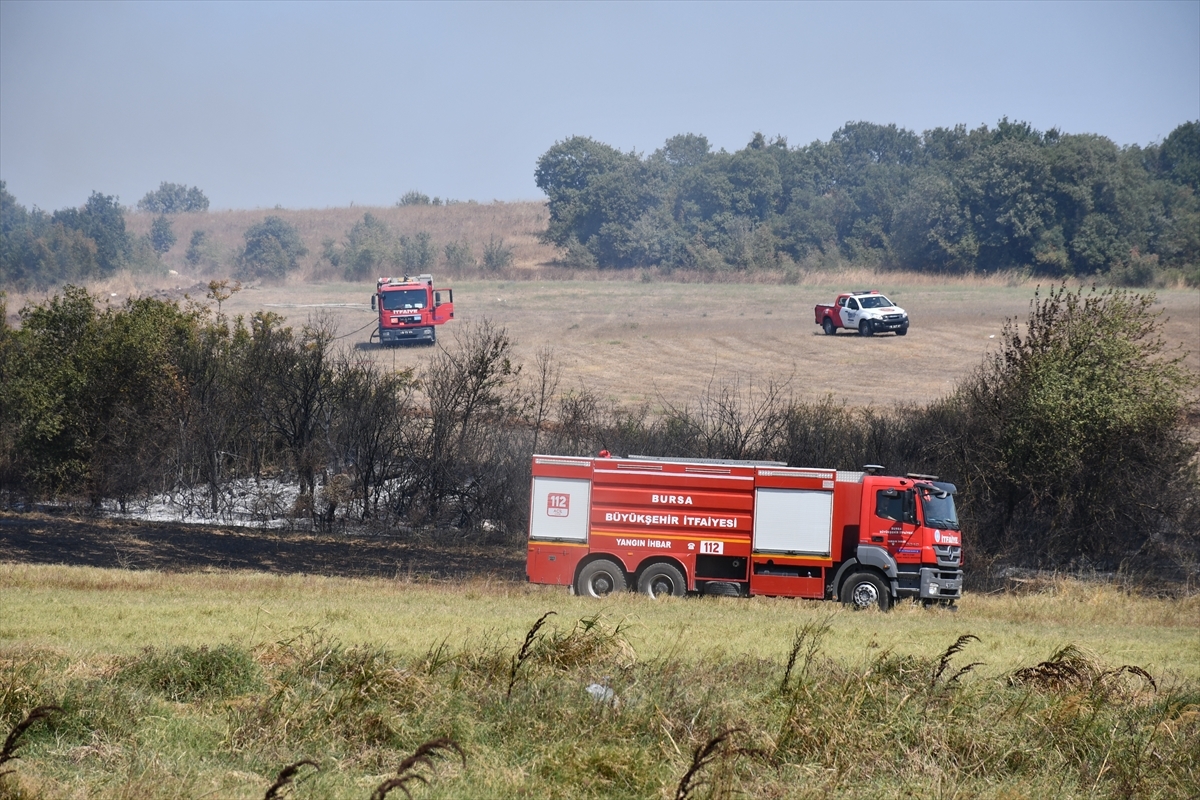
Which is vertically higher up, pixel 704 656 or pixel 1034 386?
pixel 1034 386

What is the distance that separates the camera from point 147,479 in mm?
32750

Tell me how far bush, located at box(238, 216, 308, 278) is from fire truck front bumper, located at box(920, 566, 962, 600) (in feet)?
262

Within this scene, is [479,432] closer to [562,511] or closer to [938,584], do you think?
[562,511]

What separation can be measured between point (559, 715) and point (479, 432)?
23674 mm

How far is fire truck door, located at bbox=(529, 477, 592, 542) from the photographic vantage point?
2106 centimetres

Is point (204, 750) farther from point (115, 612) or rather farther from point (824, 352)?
point (824, 352)

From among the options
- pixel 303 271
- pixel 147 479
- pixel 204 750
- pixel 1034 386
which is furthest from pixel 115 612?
pixel 303 271

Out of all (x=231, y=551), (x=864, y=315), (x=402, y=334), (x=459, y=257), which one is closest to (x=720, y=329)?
(x=864, y=315)

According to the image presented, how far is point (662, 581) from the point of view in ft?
69.0

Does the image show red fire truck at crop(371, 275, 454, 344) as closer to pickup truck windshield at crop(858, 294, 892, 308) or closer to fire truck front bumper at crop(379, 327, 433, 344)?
fire truck front bumper at crop(379, 327, 433, 344)

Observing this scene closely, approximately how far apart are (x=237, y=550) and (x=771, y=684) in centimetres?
1696

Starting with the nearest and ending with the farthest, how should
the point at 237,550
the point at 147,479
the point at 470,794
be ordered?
the point at 470,794 → the point at 237,550 → the point at 147,479

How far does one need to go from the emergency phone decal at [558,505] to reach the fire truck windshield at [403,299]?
112 feet

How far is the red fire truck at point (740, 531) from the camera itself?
20547 millimetres
